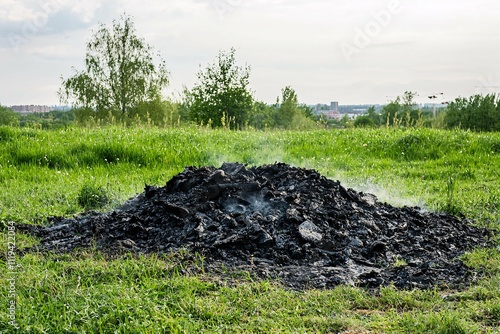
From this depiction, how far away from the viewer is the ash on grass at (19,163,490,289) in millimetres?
4918

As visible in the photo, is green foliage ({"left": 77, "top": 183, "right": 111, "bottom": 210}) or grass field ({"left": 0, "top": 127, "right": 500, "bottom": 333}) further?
green foliage ({"left": 77, "top": 183, "right": 111, "bottom": 210})

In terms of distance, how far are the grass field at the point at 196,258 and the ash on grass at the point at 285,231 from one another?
0.29 meters

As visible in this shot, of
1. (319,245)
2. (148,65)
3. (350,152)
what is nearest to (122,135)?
(350,152)

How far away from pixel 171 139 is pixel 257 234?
6568 millimetres

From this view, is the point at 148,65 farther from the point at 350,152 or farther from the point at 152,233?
the point at 152,233

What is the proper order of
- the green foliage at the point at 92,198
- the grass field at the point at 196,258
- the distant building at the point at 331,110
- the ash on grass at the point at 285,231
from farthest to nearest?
the distant building at the point at 331,110 < the green foliage at the point at 92,198 < the ash on grass at the point at 285,231 < the grass field at the point at 196,258

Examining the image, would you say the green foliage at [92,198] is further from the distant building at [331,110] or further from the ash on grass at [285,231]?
the distant building at [331,110]

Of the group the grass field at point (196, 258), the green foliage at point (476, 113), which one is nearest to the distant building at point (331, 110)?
the green foliage at point (476, 113)

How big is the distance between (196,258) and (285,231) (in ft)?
3.36

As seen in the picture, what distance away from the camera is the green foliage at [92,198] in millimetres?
7531

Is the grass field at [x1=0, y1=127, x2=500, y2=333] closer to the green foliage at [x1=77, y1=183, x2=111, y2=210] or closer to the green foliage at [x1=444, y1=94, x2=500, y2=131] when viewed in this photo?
the green foliage at [x1=77, y1=183, x2=111, y2=210]

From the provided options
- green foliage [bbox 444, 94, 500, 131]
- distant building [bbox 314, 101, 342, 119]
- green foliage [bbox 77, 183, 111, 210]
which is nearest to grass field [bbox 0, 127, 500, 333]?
green foliage [bbox 77, 183, 111, 210]

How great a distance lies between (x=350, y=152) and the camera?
11.6 metres

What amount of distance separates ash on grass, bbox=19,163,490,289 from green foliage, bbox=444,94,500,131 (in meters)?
20.9
